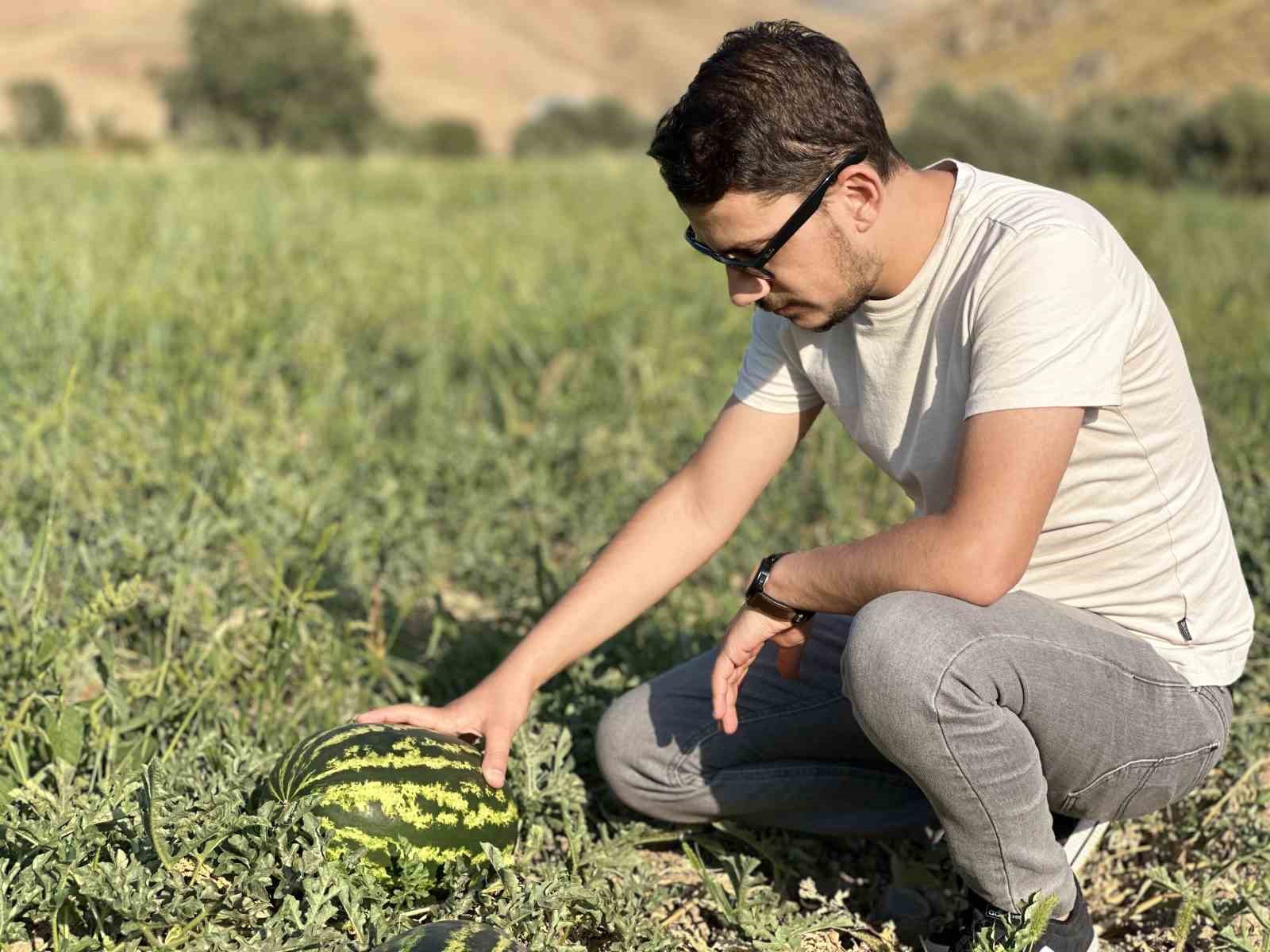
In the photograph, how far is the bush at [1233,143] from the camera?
1986cm

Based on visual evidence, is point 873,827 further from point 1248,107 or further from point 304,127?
point 304,127

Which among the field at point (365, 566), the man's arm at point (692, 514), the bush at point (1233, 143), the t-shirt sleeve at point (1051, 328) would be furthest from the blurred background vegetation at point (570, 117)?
the t-shirt sleeve at point (1051, 328)

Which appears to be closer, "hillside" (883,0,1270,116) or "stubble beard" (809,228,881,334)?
"stubble beard" (809,228,881,334)

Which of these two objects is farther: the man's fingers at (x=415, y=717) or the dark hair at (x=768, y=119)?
the man's fingers at (x=415, y=717)

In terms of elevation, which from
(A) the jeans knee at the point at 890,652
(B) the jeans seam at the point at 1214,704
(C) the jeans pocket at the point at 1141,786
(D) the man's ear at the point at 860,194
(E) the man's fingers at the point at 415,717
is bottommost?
(E) the man's fingers at the point at 415,717

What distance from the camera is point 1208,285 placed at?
7801 mm

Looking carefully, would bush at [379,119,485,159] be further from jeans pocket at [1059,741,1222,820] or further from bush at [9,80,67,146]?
jeans pocket at [1059,741,1222,820]

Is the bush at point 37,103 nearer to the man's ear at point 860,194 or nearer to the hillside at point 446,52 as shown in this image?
the hillside at point 446,52

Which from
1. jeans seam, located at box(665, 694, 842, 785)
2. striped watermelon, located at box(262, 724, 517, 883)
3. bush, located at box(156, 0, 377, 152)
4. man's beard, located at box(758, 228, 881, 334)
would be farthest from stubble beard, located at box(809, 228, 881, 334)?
bush, located at box(156, 0, 377, 152)

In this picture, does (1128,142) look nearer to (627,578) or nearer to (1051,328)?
(627,578)

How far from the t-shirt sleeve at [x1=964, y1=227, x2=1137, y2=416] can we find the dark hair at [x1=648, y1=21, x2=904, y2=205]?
351 millimetres

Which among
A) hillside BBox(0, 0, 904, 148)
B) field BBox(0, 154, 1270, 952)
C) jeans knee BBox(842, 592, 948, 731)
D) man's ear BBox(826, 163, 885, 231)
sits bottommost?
hillside BBox(0, 0, 904, 148)

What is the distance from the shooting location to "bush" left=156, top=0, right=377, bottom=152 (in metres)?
37.2

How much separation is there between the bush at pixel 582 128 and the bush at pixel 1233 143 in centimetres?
2157
